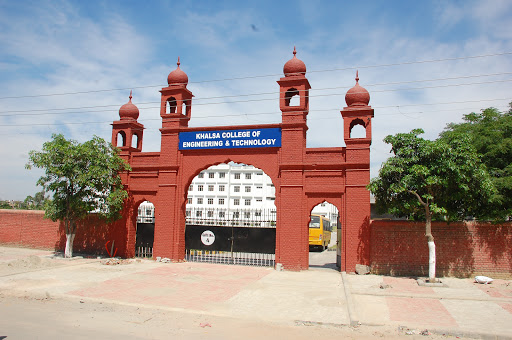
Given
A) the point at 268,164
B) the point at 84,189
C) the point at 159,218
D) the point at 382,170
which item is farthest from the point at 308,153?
the point at 84,189

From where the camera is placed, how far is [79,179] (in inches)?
635

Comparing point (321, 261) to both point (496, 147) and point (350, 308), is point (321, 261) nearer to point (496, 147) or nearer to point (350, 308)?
point (496, 147)

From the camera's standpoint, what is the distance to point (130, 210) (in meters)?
17.9

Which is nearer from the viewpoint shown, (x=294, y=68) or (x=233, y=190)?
(x=294, y=68)

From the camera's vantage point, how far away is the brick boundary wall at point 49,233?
18188mm

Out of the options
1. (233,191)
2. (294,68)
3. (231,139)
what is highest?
(294,68)

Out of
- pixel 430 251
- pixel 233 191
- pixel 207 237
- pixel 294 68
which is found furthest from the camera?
pixel 233 191

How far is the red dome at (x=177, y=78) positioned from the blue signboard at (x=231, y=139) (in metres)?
2.51

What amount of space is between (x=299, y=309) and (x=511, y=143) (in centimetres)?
1021

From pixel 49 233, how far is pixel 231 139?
11.2 m

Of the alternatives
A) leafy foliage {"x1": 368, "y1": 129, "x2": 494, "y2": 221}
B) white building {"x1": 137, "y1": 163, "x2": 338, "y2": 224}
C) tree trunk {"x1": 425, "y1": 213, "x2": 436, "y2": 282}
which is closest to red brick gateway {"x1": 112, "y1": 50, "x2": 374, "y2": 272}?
leafy foliage {"x1": 368, "y1": 129, "x2": 494, "y2": 221}

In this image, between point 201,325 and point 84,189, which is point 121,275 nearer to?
point 84,189

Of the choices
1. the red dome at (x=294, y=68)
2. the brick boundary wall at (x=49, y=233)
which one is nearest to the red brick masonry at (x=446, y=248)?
the red dome at (x=294, y=68)

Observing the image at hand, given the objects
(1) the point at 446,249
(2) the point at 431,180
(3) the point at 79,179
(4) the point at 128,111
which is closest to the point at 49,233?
(3) the point at 79,179
